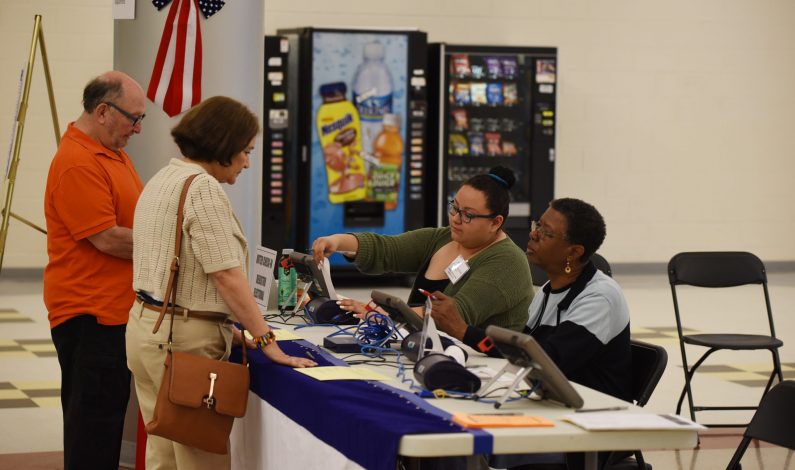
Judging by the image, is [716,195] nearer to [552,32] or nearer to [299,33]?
[552,32]

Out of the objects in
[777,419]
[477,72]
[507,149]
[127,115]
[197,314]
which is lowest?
[777,419]

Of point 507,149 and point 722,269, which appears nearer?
point 722,269

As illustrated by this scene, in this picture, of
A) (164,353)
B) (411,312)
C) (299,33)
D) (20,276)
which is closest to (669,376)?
(411,312)

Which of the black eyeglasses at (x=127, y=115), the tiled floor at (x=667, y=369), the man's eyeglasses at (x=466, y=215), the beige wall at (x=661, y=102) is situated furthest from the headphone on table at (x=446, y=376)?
the beige wall at (x=661, y=102)

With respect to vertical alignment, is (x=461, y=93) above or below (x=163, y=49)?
above

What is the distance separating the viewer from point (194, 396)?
312 cm

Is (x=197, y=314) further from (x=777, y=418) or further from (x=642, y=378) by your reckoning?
(x=777, y=418)

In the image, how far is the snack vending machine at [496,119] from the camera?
35.1 feet

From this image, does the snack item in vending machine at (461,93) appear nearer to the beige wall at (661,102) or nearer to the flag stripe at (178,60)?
the beige wall at (661,102)

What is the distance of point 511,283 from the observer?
3803mm

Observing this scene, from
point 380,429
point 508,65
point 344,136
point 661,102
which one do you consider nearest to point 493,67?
point 508,65

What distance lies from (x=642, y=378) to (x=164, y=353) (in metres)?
1.41

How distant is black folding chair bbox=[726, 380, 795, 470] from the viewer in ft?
10.2

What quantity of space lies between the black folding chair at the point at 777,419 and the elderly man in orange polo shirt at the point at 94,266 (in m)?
1.94
